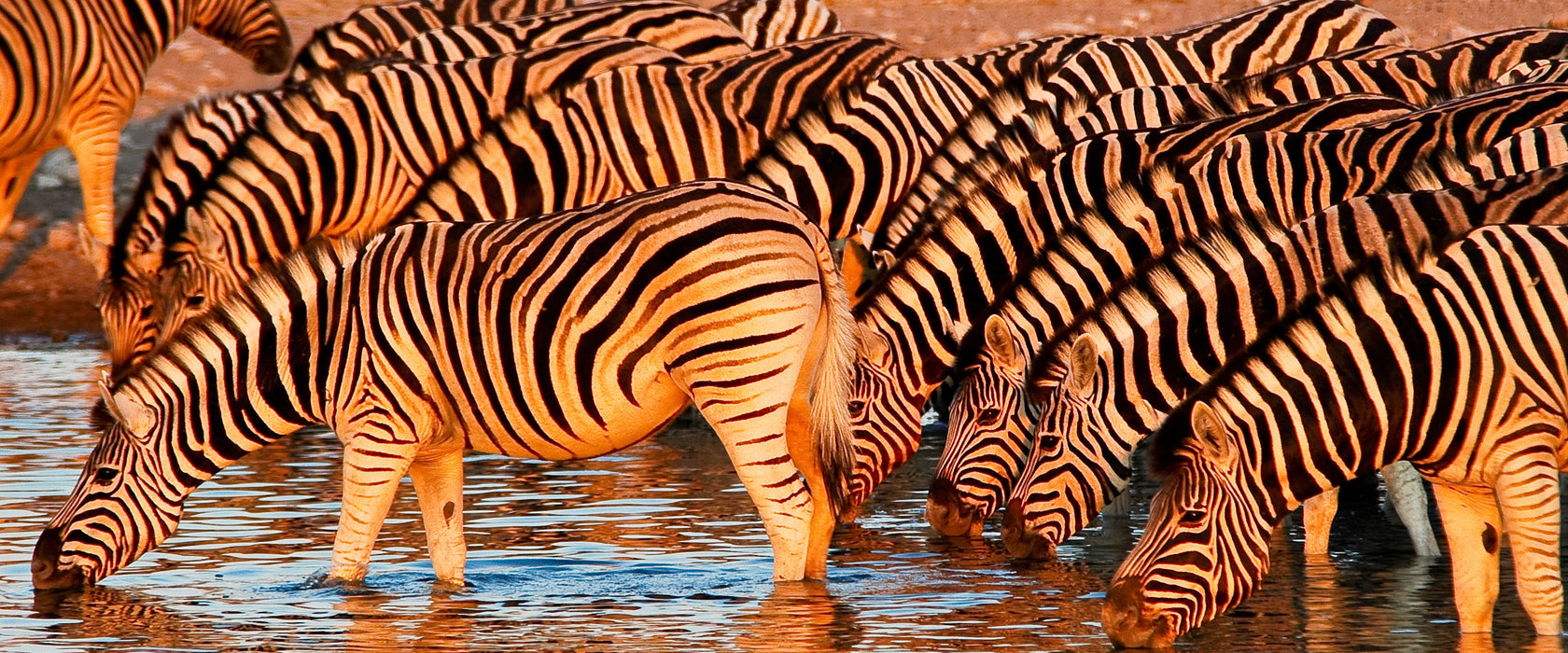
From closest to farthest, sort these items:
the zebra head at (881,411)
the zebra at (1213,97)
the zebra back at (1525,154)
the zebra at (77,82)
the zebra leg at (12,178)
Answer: the zebra back at (1525,154)
the zebra head at (881,411)
the zebra at (1213,97)
the zebra at (77,82)
the zebra leg at (12,178)

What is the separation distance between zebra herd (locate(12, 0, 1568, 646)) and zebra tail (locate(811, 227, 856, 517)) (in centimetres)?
2

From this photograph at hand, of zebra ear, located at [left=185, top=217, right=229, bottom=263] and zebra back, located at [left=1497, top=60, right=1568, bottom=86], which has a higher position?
zebra back, located at [left=1497, top=60, right=1568, bottom=86]

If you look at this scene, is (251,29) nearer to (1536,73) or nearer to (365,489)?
(365,489)

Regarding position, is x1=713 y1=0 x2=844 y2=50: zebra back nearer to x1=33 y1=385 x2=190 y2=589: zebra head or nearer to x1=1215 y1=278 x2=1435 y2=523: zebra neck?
x1=33 y1=385 x2=190 y2=589: zebra head

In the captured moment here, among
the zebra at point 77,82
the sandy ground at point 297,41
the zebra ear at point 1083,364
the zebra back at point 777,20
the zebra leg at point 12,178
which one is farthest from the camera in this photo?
the sandy ground at point 297,41

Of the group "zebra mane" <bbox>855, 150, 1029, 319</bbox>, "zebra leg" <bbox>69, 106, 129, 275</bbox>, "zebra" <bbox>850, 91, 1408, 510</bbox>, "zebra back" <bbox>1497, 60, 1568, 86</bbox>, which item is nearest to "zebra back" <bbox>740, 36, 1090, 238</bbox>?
"zebra mane" <bbox>855, 150, 1029, 319</bbox>

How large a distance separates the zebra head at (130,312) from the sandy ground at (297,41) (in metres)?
5.97

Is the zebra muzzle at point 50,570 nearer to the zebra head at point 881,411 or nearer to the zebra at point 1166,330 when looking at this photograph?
the zebra head at point 881,411

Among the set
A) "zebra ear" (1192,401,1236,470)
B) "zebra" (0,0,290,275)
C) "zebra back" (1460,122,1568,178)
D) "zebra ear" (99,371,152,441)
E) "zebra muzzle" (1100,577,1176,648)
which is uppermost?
"zebra" (0,0,290,275)

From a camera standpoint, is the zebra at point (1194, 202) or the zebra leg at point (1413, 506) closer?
the zebra leg at point (1413, 506)

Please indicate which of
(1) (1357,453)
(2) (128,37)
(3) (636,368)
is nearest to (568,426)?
(3) (636,368)

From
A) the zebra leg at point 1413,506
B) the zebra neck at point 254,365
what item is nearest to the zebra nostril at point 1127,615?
the zebra leg at point 1413,506

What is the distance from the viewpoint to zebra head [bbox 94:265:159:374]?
11727 mm

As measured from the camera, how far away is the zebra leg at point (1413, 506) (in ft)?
31.1
